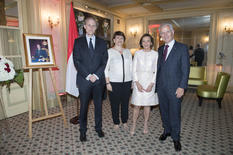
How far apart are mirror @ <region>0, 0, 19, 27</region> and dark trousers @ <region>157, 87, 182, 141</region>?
3540mm

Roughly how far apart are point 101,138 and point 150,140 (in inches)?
32.4

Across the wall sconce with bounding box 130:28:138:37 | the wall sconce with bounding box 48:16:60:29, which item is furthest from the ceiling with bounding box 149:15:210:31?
the wall sconce with bounding box 48:16:60:29

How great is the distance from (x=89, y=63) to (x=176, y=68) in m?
1.26

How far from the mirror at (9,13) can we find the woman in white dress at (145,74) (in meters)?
3.01

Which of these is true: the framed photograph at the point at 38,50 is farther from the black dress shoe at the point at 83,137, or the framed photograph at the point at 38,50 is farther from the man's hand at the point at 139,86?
the man's hand at the point at 139,86

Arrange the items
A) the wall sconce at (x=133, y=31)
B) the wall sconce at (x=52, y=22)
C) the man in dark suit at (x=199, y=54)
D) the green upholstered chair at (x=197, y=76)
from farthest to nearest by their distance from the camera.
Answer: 1. the wall sconce at (x=133, y=31)
2. the man in dark suit at (x=199, y=54)
3. the green upholstered chair at (x=197, y=76)
4. the wall sconce at (x=52, y=22)

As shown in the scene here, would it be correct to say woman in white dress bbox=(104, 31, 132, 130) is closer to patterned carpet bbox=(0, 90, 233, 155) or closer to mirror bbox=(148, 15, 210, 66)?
patterned carpet bbox=(0, 90, 233, 155)

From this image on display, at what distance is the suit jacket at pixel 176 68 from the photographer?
83.8 inches

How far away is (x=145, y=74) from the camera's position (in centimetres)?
252

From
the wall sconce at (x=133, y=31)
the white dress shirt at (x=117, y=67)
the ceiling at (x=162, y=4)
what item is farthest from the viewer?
the wall sconce at (x=133, y=31)

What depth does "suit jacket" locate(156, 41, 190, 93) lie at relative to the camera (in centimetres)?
213

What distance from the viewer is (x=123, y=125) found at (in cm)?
305

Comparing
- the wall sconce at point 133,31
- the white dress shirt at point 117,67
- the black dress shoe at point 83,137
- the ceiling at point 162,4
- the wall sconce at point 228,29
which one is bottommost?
the black dress shoe at point 83,137

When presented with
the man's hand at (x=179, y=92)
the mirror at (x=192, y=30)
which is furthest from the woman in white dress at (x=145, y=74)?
the mirror at (x=192, y=30)
